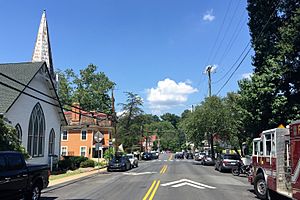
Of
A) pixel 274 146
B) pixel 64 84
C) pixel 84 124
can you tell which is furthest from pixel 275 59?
pixel 64 84

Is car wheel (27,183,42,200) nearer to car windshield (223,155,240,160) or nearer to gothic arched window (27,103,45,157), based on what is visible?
gothic arched window (27,103,45,157)

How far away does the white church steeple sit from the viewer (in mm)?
47081

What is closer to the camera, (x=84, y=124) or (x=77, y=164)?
(x=77, y=164)

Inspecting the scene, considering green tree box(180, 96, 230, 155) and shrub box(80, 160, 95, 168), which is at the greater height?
green tree box(180, 96, 230, 155)

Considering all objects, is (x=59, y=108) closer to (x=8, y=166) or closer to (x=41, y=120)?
(x=41, y=120)

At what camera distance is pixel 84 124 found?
6238 cm

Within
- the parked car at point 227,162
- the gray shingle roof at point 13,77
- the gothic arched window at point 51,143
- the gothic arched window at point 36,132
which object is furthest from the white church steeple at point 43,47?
the parked car at point 227,162

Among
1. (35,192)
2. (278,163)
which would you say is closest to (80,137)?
(35,192)

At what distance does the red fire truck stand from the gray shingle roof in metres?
17.5

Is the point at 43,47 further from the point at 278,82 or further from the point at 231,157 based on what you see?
the point at 278,82

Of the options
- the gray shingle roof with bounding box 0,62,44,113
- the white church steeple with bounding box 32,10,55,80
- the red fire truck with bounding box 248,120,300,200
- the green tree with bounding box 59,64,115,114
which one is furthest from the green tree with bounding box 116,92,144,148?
the red fire truck with bounding box 248,120,300,200

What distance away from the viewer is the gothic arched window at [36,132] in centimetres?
2961

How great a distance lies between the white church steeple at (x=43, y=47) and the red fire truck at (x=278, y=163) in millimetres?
36426

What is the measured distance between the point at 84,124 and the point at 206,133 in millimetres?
25236
